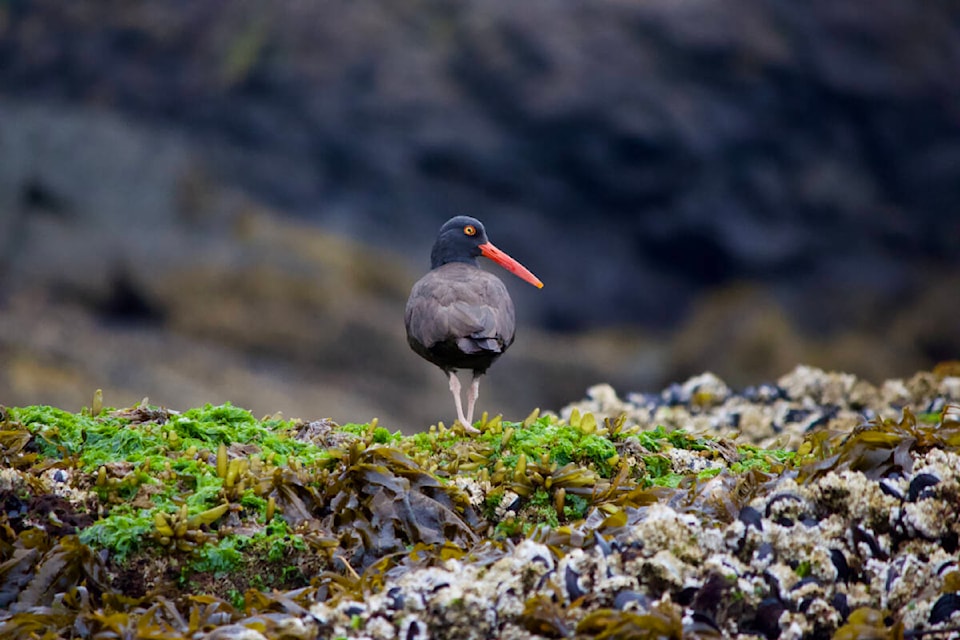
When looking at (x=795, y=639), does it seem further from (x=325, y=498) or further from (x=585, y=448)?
(x=325, y=498)

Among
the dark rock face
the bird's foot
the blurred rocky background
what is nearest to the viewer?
the bird's foot

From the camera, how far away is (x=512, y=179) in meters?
13.3

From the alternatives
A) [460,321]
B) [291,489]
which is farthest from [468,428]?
[291,489]

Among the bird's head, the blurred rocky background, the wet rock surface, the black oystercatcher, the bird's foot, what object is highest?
the blurred rocky background

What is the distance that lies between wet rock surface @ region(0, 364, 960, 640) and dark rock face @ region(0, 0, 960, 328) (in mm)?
9145

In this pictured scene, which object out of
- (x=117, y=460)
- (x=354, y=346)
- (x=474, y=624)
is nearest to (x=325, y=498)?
(x=117, y=460)

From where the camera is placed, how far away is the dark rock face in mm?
13156

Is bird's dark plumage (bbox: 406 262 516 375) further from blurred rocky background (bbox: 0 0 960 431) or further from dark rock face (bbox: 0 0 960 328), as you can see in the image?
dark rock face (bbox: 0 0 960 328)

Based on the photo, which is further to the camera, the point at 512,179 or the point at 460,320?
the point at 512,179

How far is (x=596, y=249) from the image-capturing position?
1332 centimetres

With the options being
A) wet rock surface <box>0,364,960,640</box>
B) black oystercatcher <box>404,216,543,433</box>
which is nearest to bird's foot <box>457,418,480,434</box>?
black oystercatcher <box>404,216,543,433</box>

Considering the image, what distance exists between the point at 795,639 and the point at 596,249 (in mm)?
10760

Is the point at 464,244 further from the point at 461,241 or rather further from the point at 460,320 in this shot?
the point at 460,320

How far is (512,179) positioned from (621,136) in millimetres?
1671
